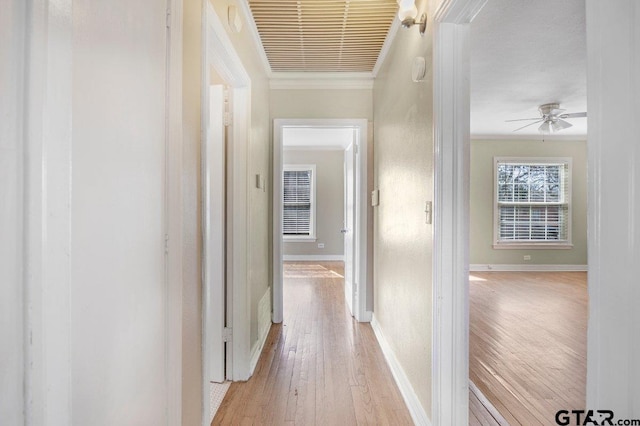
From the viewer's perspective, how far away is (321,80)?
333 centimetres

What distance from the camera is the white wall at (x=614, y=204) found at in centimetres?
60

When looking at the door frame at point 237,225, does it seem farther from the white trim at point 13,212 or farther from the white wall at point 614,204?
the white wall at point 614,204

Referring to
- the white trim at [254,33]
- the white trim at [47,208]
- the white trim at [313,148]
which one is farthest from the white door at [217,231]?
the white trim at [313,148]

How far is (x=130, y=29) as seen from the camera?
0.88 metres

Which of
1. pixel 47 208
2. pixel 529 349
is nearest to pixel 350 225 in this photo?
pixel 529 349

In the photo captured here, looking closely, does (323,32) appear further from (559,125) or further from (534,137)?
(534,137)

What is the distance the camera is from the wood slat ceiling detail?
7.21 feet

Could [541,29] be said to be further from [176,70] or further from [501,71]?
[176,70]

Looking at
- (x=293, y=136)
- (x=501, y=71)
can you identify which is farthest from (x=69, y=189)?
→ (x=293, y=136)

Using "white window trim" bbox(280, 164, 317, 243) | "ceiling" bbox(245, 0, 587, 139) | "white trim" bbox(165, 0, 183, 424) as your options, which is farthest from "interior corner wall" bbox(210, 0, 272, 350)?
"white window trim" bbox(280, 164, 317, 243)

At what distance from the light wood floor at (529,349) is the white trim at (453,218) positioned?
0.76 meters

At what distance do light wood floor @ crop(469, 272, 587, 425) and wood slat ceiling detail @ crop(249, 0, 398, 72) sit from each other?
2715 millimetres

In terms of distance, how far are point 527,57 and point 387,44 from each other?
147cm

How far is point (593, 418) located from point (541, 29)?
292 cm
